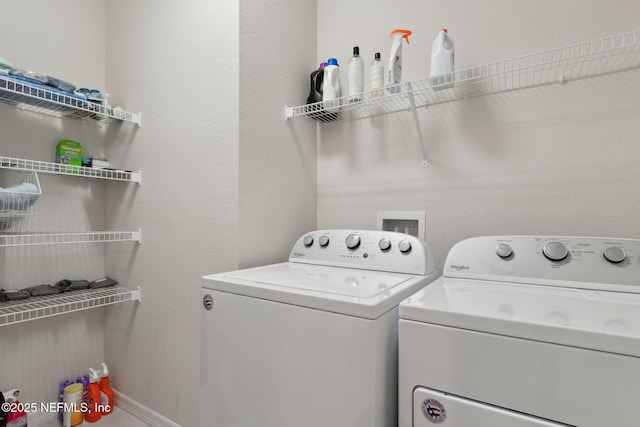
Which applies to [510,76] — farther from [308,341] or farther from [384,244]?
[308,341]

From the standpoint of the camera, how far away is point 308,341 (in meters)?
0.86

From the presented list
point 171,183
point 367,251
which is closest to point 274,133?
point 171,183

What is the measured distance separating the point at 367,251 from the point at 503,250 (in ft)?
1.58

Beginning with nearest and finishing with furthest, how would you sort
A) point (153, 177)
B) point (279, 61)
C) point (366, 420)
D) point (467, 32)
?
point (366, 420) < point (467, 32) < point (279, 61) < point (153, 177)

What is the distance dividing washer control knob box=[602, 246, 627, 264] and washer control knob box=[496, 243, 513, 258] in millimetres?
249

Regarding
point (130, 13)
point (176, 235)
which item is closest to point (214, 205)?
point (176, 235)

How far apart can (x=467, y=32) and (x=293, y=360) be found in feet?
4.84

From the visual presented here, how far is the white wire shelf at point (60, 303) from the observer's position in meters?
1.41

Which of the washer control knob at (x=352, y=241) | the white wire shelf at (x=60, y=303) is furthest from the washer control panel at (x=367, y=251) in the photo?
the white wire shelf at (x=60, y=303)

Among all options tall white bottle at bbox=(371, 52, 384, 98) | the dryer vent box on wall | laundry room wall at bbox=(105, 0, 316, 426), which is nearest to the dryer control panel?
the dryer vent box on wall

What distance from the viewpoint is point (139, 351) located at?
68.2 inches

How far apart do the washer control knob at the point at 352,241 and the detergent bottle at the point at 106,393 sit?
156 centimetres

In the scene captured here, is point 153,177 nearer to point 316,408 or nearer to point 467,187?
point 316,408

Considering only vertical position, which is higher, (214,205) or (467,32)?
(467,32)
